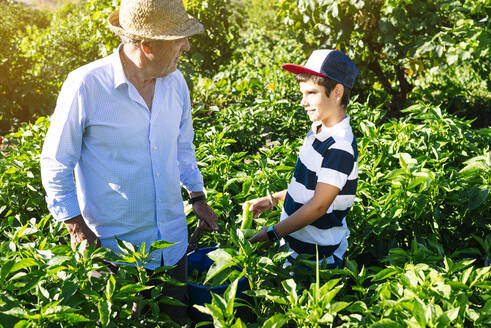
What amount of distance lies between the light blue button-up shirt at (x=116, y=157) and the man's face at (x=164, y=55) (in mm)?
131

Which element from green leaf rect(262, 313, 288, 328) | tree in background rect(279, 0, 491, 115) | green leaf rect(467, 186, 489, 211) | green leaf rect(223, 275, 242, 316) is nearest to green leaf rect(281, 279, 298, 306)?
green leaf rect(262, 313, 288, 328)

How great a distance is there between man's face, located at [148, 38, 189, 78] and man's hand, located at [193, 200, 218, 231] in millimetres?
718

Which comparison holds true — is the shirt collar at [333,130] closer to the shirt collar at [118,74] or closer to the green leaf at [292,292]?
the green leaf at [292,292]

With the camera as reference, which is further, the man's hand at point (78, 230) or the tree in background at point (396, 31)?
the tree in background at point (396, 31)

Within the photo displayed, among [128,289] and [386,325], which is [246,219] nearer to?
[128,289]

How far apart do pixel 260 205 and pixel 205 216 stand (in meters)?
0.28

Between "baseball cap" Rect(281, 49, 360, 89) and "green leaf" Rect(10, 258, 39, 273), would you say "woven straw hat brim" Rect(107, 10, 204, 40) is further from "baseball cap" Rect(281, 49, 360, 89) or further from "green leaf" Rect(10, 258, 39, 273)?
"green leaf" Rect(10, 258, 39, 273)

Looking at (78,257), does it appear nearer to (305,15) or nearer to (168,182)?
(168,182)

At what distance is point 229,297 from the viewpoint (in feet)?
4.62

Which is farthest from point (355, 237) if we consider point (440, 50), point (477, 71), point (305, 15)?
point (477, 71)

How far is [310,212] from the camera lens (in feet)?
6.29

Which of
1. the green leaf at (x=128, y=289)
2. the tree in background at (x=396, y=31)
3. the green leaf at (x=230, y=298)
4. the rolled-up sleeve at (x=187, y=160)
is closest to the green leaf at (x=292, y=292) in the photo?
the green leaf at (x=230, y=298)

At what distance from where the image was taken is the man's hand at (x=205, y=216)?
2.27 metres

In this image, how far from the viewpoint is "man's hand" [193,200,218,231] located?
227 cm
